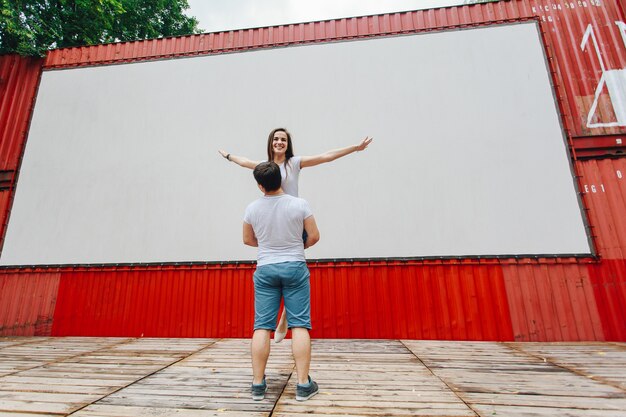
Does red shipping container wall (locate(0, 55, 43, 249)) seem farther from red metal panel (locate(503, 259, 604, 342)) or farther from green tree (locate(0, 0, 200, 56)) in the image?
red metal panel (locate(503, 259, 604, 342))

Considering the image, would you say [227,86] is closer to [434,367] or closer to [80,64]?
[80,64]

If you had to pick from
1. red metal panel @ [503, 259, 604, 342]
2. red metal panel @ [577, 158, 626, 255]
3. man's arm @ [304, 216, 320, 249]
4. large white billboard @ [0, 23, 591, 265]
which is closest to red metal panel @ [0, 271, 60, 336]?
large white billboard @ [0, 23, 591, 265]

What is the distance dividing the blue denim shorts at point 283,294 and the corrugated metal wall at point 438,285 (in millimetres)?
2925

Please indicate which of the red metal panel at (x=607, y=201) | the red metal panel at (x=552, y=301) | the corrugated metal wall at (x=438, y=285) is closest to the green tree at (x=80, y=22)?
the corrugated metal wall at (x=438, y=285)

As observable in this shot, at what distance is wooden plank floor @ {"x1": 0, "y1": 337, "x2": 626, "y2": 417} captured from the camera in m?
1.94

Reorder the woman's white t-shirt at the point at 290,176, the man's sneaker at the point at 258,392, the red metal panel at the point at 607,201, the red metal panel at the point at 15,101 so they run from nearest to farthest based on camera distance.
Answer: the man's sneaker at the point at 258,392 < the woman's white t-shirt at the point at 290,176 < the red metal panel at the point at 607,201 < the red metal panel at the point at 15,101

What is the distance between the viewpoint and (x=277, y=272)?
84.4 inches

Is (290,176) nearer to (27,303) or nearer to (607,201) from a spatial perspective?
(607,201)

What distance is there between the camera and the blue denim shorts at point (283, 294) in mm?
2127

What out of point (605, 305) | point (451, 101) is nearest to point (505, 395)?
point (605, 305)

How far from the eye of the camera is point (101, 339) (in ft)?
16.4

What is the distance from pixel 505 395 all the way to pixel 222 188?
503cm

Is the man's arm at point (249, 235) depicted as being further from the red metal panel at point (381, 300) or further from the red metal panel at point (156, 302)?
the red metal panel at point (156, 302)

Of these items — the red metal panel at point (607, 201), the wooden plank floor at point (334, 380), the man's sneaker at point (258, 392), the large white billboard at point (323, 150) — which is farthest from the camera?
the large white billboard at point (323, 150)
